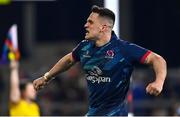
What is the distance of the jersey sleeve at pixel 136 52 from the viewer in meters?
7.89

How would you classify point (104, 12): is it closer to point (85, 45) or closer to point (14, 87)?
point (85, 45)

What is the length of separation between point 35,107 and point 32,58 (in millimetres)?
4535

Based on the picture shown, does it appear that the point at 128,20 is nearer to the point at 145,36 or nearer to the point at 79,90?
the point at 145,36

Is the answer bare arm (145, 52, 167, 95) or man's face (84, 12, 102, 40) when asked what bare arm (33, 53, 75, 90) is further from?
bare arm (145, 52, 167, 95)

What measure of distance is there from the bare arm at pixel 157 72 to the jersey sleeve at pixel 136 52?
1.6 inches

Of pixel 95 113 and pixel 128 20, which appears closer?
pixel 95 113

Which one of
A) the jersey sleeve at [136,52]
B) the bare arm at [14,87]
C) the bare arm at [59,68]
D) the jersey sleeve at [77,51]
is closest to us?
the jersey sleeve at [136,52]

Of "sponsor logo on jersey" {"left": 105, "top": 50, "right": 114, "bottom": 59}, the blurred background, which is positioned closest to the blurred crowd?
the blurred background

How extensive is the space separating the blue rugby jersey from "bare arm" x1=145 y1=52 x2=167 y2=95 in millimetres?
200

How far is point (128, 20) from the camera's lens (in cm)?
1514

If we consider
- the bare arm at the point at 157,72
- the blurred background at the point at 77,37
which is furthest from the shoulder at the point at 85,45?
the blurred background at the point at 77,37

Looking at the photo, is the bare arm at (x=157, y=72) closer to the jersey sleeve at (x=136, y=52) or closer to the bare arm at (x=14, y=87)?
the jersey sleeve at (x=136, y=52)

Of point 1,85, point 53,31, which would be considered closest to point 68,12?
point 53,31

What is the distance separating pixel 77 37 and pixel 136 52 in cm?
A: 768
